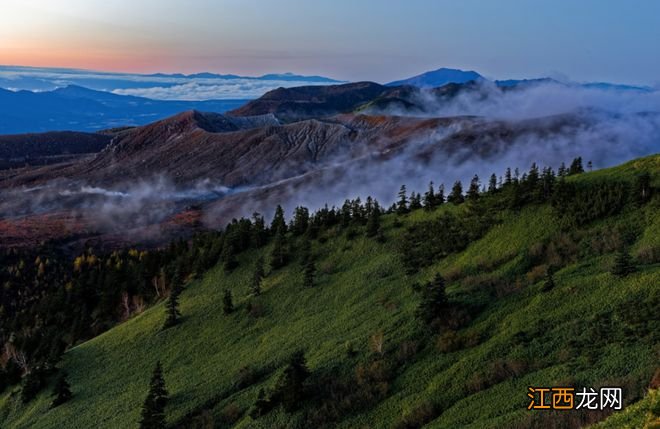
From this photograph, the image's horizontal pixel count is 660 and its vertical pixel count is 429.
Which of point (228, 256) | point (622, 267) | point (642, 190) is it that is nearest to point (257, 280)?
point (228, 256)

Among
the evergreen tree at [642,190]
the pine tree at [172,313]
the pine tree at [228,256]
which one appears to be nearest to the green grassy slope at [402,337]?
the pine tree at [172,313]

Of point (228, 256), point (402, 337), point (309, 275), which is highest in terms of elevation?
point (402, 337)

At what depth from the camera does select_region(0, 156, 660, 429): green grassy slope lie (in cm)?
2969

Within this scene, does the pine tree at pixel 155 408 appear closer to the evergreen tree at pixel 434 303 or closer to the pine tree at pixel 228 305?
the pine tree at pixel 228 305

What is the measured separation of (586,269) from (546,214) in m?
15.5

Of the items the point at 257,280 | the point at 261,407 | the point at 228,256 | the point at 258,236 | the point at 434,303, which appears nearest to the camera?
the point at 261,407

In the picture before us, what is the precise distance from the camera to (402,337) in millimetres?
40688

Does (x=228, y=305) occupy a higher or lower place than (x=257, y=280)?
lower

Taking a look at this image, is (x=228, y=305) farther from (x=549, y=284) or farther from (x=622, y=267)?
(x=622, y=267)

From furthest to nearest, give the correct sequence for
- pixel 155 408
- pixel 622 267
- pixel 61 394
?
pixel 61 394
pixel 155 408
pixel 622 267

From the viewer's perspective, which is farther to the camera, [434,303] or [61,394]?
[61,394]

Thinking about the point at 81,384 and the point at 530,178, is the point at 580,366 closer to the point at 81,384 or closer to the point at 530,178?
the point at 530,178

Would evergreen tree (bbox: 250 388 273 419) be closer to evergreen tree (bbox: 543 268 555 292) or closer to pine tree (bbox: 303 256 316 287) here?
evergreen tree (bbox: 543 268 555 292)

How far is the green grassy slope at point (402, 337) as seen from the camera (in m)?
29.7
